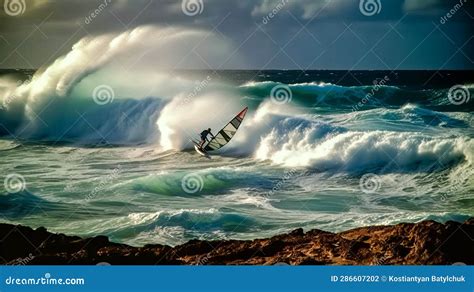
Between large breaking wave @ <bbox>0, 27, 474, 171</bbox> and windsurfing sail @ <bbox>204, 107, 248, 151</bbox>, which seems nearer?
large breaking wave @ <bbox>0, 27, 474, 171</bbox>

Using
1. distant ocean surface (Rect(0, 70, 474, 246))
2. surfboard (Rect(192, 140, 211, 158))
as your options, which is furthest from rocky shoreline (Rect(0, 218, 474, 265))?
surfboard (Rect(192, 140, 211, 158))

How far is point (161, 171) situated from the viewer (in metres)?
8.35

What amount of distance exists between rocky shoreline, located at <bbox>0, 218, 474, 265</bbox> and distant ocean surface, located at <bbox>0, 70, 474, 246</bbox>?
10.7 inches

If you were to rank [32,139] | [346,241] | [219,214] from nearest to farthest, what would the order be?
1. [346,241]
2. [219,214]
3. [32,139]

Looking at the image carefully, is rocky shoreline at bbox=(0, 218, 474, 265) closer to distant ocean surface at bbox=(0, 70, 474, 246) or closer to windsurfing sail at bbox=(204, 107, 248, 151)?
distant ocean surface at bbox=(0, 70, 474, 246)

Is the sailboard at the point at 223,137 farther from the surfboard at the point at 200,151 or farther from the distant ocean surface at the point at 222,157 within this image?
the distant ocean surface at the point at 222,157

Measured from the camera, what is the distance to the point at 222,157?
853 centimetres

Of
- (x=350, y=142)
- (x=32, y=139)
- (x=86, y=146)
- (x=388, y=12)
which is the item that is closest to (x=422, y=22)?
(x=388, y=12)

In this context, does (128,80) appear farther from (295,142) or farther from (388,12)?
(388,12)

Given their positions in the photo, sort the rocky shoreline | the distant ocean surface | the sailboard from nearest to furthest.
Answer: the rocky shoreline
the distant ocean surface
the sailboard

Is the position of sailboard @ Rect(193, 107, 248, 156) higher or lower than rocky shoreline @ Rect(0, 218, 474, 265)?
higher

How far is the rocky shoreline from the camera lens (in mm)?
7141

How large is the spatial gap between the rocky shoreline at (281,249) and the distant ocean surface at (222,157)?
273 millimetres

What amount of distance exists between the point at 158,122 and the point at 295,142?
1957 mm
